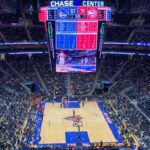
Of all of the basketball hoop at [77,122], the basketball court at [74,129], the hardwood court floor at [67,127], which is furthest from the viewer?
the basketball hoop at [77,122]

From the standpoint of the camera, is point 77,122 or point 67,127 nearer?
point 67,127

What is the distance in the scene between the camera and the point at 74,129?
43.3 m

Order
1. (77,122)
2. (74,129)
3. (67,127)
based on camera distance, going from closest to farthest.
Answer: (74,129), (67,127), (77,122)

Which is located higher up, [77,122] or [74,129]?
[74,129]

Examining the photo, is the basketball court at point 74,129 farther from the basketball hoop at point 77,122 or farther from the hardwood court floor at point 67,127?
the basketball hoop at point 77,122

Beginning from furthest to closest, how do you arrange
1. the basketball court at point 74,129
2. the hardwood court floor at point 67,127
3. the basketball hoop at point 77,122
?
the basketball hoop at point 77,122 → the hardwood court floor at point 67,127 → the basketball court at point 74,129

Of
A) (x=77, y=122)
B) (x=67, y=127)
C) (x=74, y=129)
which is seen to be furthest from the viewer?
(x=77, y=122)

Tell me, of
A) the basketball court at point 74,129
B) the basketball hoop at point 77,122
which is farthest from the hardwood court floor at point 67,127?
the basketball hoop at point 77,122

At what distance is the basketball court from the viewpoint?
39.4 metres

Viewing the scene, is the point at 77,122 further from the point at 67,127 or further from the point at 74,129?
the point at 74,129

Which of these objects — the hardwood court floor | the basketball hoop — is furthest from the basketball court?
the basketball hoop

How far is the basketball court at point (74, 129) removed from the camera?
3944cm

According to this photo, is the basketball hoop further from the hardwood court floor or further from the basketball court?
the hardwood court floor

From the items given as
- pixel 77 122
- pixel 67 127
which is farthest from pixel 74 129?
pixel 77 122
